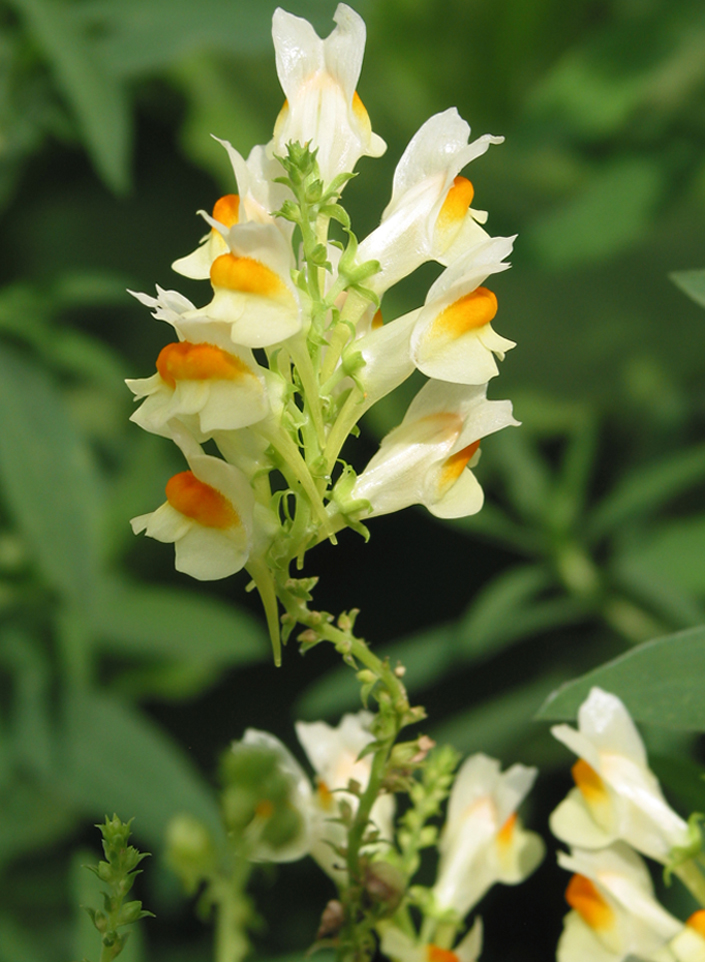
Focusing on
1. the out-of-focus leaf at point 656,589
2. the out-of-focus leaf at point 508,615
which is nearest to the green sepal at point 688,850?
the out-of-focus leaf at point 656,589

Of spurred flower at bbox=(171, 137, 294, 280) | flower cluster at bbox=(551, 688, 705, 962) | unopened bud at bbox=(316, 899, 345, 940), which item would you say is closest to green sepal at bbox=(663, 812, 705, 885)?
flower cluster at bbox=(551, 688, 705, 962)

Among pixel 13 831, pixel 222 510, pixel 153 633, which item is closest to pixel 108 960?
pixel 222 510

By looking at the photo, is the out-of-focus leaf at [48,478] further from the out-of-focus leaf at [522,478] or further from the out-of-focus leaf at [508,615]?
the out-of-focus leaf at [522,478]

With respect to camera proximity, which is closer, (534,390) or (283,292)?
(283,292)

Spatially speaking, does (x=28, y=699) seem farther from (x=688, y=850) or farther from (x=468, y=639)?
(x=688, y=850)

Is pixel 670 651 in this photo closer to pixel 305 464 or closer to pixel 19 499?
pixel 305 464

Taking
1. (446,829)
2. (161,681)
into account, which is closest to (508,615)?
(161,681)
